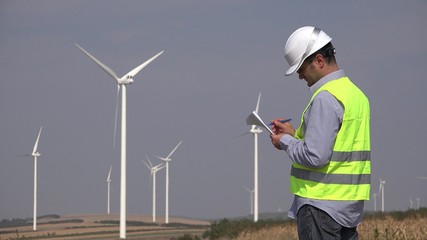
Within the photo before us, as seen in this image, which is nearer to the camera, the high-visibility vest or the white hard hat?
the high-visibility vest

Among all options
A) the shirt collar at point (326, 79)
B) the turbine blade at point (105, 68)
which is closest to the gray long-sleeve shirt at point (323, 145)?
the shirt collar at point (326, 79)

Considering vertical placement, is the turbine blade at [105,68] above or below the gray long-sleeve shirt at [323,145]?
above

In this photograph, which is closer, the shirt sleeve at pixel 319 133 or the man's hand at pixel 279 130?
the shirt sleeve at pixel 319 133

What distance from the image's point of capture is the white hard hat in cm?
652

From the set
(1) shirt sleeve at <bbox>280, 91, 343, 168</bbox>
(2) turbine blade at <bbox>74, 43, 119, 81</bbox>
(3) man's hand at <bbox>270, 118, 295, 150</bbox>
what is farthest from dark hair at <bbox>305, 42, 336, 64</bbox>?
(2) turbine blade at <bbox>74, 43, 119, 81</bbox>

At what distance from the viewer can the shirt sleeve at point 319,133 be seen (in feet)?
20.6

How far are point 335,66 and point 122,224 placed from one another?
2052 inches

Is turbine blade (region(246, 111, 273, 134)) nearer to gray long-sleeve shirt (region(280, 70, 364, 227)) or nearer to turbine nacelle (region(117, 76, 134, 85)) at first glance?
gray long-sleeve shirt (region(280, 70, 364, 227))


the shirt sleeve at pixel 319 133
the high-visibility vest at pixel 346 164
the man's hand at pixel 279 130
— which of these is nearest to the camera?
the shirt sleeve at pixel 319 133

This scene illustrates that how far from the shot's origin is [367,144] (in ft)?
21.6

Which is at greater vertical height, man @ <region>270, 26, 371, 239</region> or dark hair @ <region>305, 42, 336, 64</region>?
dark hair @ <region>305, 42, 336, 64</region>

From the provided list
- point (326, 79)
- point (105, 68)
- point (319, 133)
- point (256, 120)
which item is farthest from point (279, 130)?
point (105, 68)

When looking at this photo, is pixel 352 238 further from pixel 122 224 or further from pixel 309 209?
pixel 122 224

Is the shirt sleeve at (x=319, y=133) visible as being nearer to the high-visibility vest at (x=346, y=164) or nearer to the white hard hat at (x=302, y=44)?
the high-visibility vest at (x=346, y=164)
